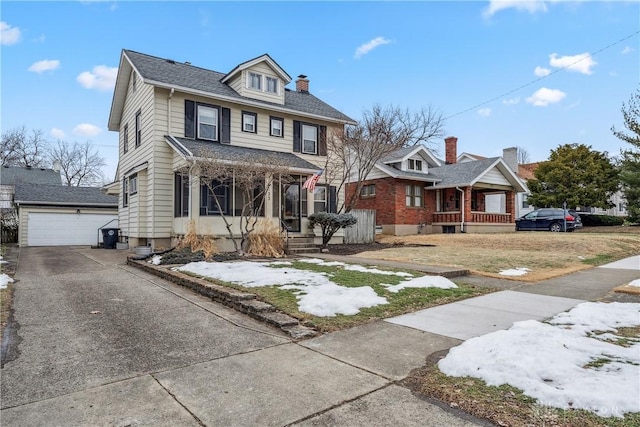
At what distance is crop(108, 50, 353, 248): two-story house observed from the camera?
1399cm

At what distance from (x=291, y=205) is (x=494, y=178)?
15127 millimetres

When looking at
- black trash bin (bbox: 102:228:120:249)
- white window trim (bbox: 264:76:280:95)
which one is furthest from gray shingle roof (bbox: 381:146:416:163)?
black trash bin (bbox: 102:228:120:249)

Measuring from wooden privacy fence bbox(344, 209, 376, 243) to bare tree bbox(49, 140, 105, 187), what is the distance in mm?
39870

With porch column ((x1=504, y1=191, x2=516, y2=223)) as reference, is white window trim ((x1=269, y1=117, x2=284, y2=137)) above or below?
above

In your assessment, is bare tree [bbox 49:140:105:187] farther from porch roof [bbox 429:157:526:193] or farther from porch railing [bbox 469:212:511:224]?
porch railing [bbox 469:212:511:224]

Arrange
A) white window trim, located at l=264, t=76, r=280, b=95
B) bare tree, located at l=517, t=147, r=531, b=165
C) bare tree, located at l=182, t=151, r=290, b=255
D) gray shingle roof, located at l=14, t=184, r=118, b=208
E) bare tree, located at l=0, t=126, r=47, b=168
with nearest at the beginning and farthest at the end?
bare tree, located at l=182, t=151, r=290, b=255 → white window trim, located at l=264, t=76, r=280, b=95 → gray shingle roof, located at l=14, t=184, r=118, b=208 → bare tree, located at l=0, t=126, r=47, b=168 → bare tree, located at l=517, t=147, r=531, b=165

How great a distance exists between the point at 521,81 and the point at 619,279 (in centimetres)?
1217

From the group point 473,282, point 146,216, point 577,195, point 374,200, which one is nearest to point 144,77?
point 146,216

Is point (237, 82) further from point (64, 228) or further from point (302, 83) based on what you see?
point (64, 228)

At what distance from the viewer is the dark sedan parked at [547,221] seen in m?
23.9

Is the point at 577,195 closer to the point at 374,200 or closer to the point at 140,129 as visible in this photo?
the point at 374,200

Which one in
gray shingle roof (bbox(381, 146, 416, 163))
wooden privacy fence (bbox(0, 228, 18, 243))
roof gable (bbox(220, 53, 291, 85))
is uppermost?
roof gable (bbox(220, 53, 291, 85))

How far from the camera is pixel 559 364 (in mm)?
3342

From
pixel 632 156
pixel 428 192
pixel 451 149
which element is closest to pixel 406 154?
pixel 428 192
